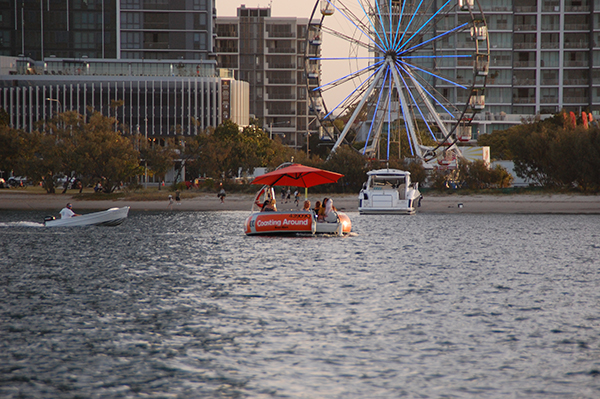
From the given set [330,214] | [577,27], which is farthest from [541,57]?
[330,214]

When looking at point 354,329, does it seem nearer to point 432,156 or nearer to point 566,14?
point 432,156

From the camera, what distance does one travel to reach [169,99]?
114 meters

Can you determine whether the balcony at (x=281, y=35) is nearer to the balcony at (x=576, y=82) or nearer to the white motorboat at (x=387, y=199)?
the balcony at (x=576, y=82)

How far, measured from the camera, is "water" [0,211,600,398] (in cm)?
1152

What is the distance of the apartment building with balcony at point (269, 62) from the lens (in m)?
160

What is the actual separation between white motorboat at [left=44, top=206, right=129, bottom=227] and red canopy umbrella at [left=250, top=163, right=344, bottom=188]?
898 cm

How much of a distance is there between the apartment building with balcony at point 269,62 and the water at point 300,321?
12914 centimetres

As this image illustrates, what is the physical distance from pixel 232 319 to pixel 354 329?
9.37 ft

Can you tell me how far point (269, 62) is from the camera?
16088 centimetres

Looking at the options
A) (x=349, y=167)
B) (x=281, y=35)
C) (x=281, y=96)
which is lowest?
(x=349, y=167)

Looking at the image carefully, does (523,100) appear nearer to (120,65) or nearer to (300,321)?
(120,65)

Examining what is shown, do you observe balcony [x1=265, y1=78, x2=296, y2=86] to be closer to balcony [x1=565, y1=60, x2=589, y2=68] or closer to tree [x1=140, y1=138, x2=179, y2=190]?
balcony [x1=565, y1=60, x2=589, y2=68]

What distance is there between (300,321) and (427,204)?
43.3 meters

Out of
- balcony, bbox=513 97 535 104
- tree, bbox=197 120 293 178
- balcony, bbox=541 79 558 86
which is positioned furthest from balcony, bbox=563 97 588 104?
tree, bbox=197 120 293 178
